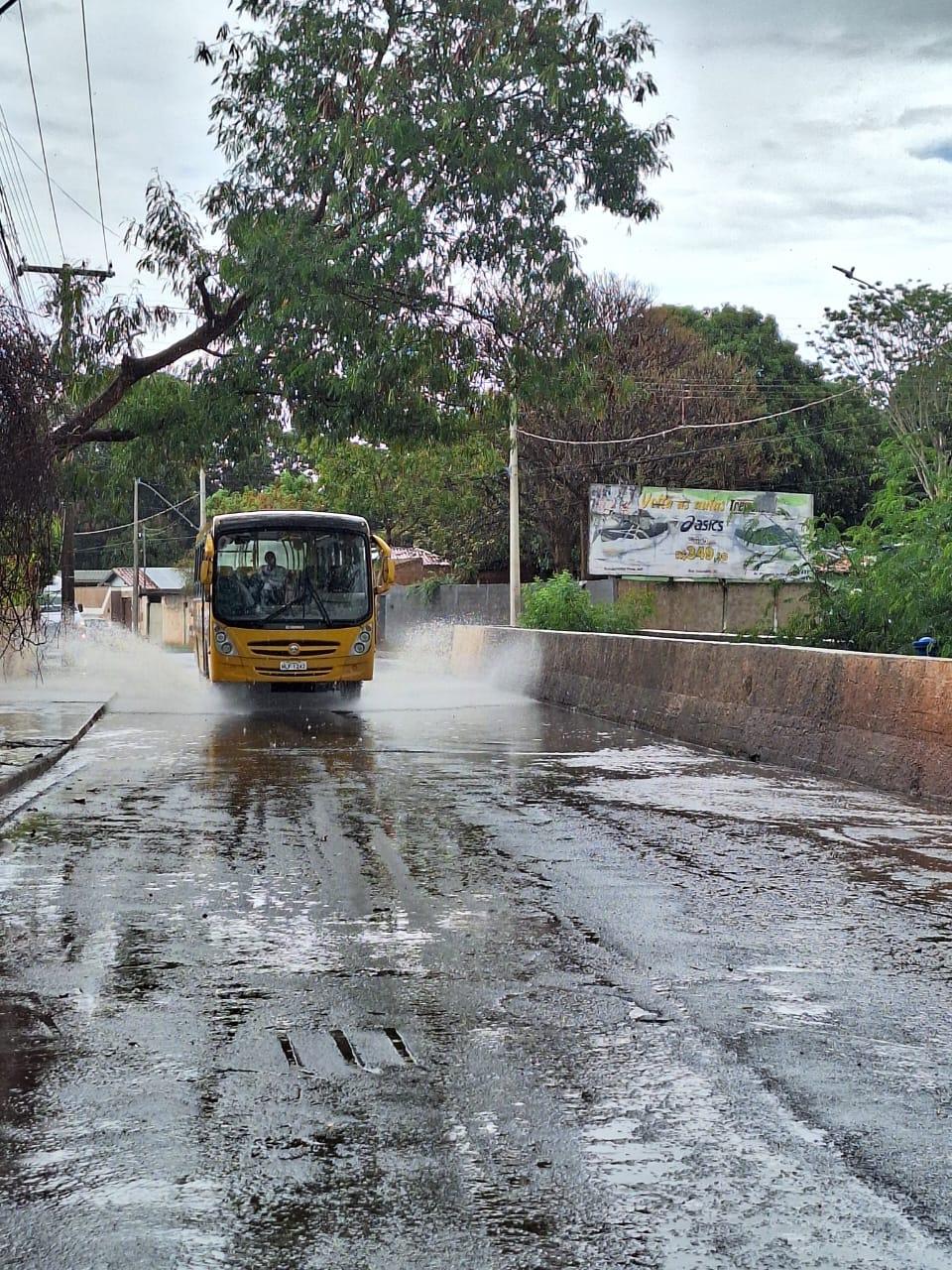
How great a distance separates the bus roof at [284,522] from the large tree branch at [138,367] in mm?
5083

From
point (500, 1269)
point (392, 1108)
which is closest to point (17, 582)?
point (392, 1108)

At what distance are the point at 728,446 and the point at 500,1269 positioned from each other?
170 feet

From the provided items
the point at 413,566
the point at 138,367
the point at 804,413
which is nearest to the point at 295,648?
the point at 138,367

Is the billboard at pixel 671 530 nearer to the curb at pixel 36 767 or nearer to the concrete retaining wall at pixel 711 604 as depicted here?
the concrete retaining wall at pixel 711 604

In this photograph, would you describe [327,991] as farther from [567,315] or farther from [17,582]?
[567,315]

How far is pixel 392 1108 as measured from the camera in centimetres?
489

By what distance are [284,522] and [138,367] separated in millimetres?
5927

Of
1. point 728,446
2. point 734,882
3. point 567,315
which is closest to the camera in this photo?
point 734,882

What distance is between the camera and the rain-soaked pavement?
3990 mm

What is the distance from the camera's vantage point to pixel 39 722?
809 inches

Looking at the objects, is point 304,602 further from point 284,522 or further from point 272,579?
point 284,522

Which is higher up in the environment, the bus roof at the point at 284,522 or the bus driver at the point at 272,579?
the bus roof at the point at 284,522

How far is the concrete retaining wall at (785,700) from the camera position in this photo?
12875mm

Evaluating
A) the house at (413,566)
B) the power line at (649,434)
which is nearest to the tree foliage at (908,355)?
the power line at (649,434)
